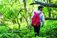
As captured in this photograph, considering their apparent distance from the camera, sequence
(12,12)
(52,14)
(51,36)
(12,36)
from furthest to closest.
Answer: (52,14)
(12,12)
(51,36)
(12,36)

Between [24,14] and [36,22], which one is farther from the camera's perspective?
[24,14]

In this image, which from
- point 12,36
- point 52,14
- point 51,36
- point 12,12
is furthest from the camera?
point 52,14

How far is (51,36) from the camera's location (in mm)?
7426

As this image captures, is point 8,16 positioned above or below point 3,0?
below

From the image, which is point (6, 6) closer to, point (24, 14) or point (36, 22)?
point (24, 14)

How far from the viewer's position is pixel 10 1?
1241cm

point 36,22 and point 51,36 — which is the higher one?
point 36,22

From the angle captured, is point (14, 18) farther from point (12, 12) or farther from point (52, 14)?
point (52, 14)

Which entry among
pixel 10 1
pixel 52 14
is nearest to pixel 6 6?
pixel 10 1

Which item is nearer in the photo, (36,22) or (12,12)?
(36,22)

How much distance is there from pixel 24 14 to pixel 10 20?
0.85 meters

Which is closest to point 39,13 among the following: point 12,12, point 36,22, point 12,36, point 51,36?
point 36,22

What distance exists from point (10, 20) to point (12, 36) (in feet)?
18.8

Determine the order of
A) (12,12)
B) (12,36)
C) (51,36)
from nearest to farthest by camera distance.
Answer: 1. (12,36)
2. (51,36)
3. (12,12)
